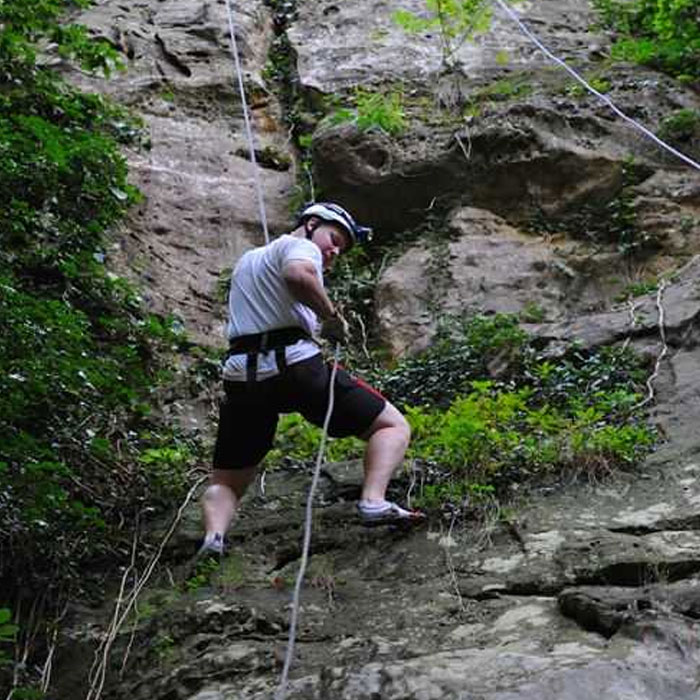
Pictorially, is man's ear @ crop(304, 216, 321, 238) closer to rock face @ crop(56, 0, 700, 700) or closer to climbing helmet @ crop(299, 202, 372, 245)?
climbing helmet @ crop(299, 202, 372, 245)

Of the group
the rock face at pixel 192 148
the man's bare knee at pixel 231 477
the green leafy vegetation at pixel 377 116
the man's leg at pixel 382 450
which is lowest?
the rock face at pixel 192 148

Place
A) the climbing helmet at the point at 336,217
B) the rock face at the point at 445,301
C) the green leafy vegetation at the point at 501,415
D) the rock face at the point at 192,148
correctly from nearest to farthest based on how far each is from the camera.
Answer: the rock face at the point at 445,301, the climbing helmet at the point at 336,217, the green leafy vegetation at the point at 501,415, the rock face at the point at 192,148

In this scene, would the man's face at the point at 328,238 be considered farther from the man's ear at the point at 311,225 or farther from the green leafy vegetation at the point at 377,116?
the green leafy vegetation at the point at 377,116

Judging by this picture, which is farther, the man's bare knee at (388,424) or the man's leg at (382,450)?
the man's bare knee at (388,424)

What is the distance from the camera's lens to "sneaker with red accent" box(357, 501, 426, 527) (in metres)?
4.81

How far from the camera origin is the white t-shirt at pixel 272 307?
4852 millimetres

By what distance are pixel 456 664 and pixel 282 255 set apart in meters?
2.04

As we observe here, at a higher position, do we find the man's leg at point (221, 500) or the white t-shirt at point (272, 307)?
the white t-shirt at point (272, 307)

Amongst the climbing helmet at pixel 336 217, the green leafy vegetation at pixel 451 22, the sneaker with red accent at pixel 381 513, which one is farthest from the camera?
the green leafy vegetation at pixel 451 22

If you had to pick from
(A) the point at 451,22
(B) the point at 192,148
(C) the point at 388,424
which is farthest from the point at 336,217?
(A) the point at 451,22

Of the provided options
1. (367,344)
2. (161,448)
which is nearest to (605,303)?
(367,344)

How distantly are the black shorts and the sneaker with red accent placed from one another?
13.8 inches

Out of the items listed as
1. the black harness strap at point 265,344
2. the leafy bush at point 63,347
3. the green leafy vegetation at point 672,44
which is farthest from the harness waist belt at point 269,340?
the green leafy vegetation at point 672,44

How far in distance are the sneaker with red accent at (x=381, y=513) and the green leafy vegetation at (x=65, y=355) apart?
126cm
